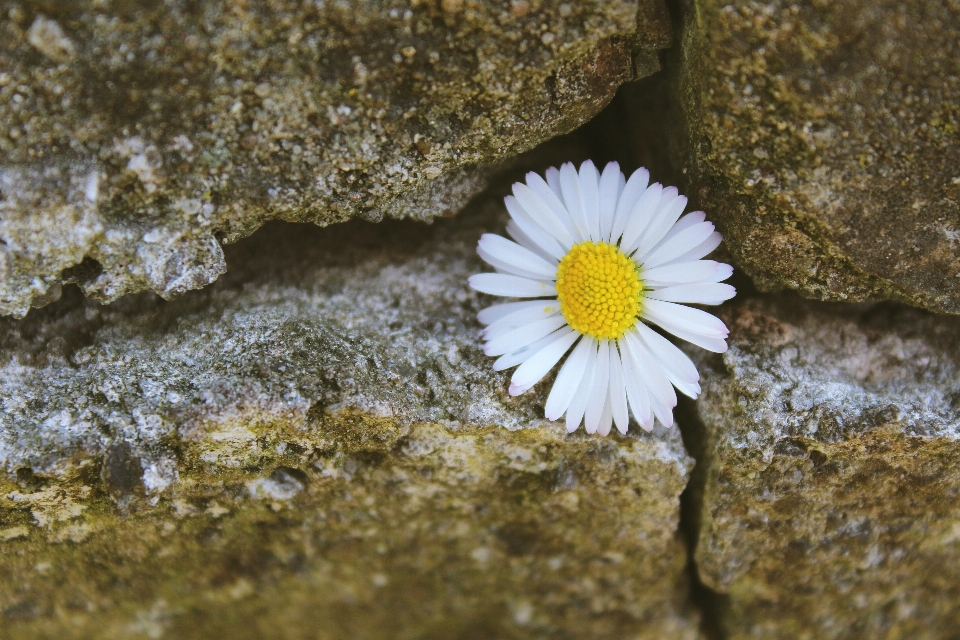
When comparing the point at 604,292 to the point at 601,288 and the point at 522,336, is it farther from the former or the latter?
the point at 522,336

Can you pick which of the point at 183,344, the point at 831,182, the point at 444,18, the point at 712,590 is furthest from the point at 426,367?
the point at 712,590

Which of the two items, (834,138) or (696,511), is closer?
(834,138)

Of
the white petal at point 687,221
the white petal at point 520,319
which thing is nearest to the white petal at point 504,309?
the white petal at point 520,319

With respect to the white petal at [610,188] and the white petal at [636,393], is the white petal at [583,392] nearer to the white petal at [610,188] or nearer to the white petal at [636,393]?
the white petal at [636,393]

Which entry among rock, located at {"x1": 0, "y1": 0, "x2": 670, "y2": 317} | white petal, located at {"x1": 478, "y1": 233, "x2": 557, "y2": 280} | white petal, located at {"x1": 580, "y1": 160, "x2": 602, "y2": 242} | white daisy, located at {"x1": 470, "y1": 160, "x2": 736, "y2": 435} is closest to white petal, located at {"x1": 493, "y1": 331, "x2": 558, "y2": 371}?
white daisy, located at {"x1": 470, "y1": 160, "x2": 736, "y2": 435}

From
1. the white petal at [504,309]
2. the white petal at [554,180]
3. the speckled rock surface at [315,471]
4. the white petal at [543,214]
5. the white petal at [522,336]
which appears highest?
the white petal at [554,180]

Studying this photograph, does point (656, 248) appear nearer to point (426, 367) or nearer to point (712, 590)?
point (426, 367)

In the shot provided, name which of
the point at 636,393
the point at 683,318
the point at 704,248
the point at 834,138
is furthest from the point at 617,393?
the point at 834,138
